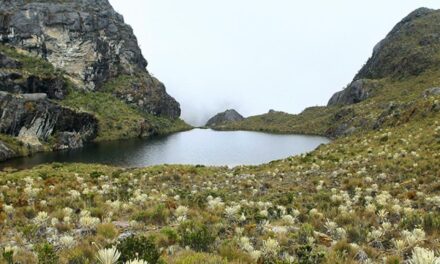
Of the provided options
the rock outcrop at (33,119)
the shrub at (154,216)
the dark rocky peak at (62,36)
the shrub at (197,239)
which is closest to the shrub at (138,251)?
the shrub at (197,239)

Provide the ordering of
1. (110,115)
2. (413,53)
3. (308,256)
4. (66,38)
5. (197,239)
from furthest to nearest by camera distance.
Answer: (413,53) < (66,38) < (110,115) < (197,239) < (308,256)

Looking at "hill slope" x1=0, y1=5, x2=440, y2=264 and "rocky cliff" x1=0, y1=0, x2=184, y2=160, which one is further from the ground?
"rocky cliff" x1=0, y1=0, x2=184, y2=160

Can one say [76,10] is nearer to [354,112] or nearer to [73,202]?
[354,112]

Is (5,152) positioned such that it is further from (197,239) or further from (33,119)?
(197,239)

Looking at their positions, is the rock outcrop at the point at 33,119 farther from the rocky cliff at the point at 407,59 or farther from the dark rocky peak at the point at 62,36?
the rocky cliff at the point at 407,59

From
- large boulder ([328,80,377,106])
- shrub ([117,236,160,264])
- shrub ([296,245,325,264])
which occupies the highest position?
large boulder ([328,80,377,106])

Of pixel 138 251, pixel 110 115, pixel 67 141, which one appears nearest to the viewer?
pixel 138 251

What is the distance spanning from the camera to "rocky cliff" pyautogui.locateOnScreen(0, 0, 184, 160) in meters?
95.1

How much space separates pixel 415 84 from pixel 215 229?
15190cm

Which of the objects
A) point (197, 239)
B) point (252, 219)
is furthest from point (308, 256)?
point (252, 219)

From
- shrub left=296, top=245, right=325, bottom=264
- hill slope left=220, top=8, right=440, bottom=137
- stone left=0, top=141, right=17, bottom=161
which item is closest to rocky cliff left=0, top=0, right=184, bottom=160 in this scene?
stone left=0, top=141, right=17, bottom=161

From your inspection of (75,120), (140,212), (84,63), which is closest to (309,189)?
(140,212)

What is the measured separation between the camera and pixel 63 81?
140125mm

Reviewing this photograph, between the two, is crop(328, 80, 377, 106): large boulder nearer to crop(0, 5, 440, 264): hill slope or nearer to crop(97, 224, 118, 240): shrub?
crop(0, 5, 440, 264): hill slope
